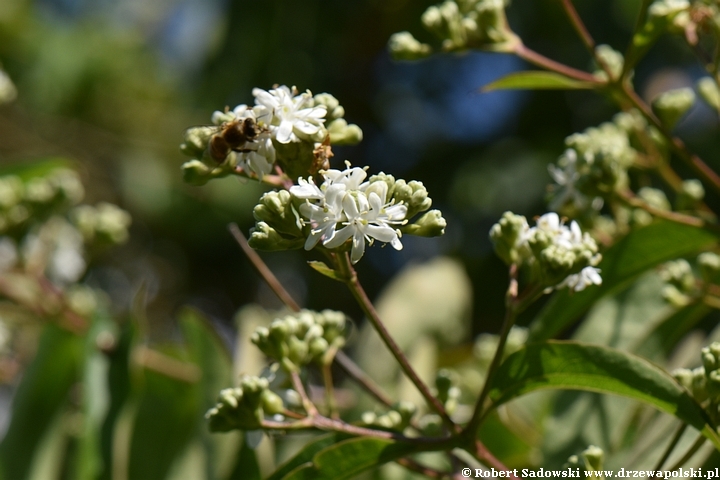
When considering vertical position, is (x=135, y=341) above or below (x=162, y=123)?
below

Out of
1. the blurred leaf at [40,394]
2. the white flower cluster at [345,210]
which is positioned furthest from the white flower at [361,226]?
the blurred leaf at [40,394]

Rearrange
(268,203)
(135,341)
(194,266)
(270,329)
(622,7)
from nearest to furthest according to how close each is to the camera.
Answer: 1. (268,203)
2. (270,329)
3. (135,341)
4. (622,7)
5. (194,266)

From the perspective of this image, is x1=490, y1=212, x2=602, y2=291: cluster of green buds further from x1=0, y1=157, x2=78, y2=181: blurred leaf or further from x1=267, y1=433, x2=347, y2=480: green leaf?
x1=0, y1=157, x2=78, y2=181: blurred leaf

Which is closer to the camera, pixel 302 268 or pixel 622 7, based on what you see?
pixel 622 7

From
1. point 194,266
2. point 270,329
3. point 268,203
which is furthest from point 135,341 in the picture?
point 194,266

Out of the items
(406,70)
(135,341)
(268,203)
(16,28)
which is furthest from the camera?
(16,28)

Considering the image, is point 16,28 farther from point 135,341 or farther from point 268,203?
point 268,203

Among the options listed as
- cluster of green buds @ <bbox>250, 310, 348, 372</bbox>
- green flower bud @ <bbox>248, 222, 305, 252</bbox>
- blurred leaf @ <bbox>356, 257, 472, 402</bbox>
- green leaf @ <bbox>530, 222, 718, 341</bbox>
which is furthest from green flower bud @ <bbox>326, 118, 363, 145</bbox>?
blurred leaf @ <bbox>356, 257, 472, 402</bbox>

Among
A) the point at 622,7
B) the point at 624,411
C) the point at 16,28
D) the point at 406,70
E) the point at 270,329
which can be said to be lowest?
the point at 624,411
